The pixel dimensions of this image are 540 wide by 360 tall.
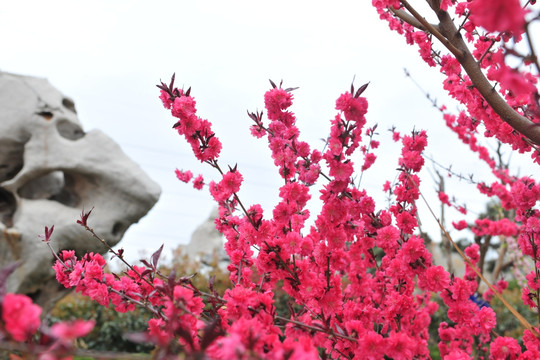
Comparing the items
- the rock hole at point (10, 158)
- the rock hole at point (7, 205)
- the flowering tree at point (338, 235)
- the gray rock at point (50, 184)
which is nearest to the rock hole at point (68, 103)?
the gray rock at point (50, 184)

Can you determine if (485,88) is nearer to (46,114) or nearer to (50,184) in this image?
(46,114)

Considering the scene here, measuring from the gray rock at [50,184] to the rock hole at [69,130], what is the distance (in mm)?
11

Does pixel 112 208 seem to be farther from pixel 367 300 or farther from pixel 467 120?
pixel 467 120

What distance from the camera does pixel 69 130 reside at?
501 cm

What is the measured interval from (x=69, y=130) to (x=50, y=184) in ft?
2.18

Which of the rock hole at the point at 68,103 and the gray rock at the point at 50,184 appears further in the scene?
the rock hole at the point at 68,103

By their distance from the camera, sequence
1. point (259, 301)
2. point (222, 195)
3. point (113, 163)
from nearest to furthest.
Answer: point (259, 301) → point (222, 195) → point (113, 163)

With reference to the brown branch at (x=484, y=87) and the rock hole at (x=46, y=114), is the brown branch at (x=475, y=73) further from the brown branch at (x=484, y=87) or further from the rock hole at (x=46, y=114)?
the rock hole at (x=46, y=114)

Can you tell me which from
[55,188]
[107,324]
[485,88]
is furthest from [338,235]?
[107,324]

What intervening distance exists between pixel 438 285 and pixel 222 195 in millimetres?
1071

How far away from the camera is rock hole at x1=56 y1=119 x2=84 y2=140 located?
492 cm

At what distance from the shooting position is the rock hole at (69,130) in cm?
492

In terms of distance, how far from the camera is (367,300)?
2408mm

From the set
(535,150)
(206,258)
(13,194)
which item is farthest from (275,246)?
(206,258)
